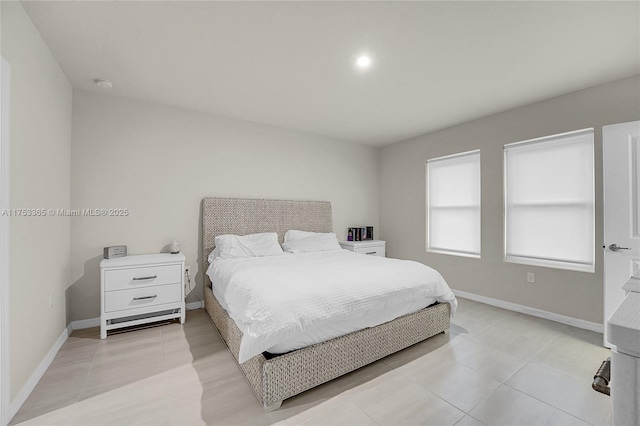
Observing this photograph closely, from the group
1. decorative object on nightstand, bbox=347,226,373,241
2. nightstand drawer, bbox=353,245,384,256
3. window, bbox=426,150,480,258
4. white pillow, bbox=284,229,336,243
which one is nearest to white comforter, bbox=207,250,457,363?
white pillow, bbox=284,229,336,243

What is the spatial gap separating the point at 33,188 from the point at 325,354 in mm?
2386

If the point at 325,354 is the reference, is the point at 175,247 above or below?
above

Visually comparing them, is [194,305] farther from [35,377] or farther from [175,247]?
[35,377]

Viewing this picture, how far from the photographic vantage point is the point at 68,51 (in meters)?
2.20

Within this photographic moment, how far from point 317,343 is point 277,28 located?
7.30 ft

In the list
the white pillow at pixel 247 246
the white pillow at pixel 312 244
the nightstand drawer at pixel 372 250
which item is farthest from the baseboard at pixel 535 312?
the white pillow at pixel 247 246

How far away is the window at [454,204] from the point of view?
3875mm

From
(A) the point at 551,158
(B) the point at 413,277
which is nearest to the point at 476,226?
(A) the point at 551,158

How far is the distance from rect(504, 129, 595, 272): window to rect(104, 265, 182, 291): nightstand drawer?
4027mm

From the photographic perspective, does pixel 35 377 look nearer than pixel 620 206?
Yes

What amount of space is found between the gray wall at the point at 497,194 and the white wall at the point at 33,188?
4.52m

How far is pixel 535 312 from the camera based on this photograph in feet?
10.4

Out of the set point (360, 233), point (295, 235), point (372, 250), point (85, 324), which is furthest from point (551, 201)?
point (85, 324)

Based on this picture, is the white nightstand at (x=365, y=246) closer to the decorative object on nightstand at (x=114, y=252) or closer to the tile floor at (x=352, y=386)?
the tile floor at (x=352, y=386)
